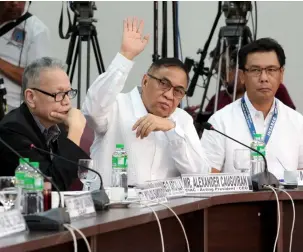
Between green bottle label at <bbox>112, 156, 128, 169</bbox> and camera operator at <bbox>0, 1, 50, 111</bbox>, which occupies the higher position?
camera operator at <bbox>0, 1, 50, 111</bbox>

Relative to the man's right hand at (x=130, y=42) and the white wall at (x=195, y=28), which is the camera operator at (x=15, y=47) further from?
the man's right hand at (x=130, y=42)

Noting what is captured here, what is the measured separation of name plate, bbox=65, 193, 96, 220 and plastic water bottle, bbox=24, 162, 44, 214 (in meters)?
0.07

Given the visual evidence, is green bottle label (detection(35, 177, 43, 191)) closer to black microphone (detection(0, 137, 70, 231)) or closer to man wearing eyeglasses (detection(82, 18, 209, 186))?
black microphone (detection(0, 137, 70, 231))

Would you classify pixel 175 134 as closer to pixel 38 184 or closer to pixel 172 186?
pixel 172 186

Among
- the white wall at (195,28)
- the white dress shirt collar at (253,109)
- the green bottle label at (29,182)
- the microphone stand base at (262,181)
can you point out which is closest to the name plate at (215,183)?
the microphone stand base at (262,181)

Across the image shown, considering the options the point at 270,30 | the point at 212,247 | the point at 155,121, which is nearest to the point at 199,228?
the point at 212,247

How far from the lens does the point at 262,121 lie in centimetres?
408

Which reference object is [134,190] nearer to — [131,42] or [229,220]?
[229,220]

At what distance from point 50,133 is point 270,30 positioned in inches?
119

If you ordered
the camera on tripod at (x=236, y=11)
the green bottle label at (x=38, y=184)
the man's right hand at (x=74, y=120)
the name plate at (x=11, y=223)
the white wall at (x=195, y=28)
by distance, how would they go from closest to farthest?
the name plate at (x=11, y=223)
the green bottle label at (x=38, y=184)
the man's right hand at (x=74, y=120)
the camera on tripod at (x=236, y=11)
the white wall at (x=195, y=28)

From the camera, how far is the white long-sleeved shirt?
11.8ft

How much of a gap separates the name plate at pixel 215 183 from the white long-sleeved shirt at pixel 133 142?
359mm

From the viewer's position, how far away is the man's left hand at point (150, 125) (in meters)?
3.46

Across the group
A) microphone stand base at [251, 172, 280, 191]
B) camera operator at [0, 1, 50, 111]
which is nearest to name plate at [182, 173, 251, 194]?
microphone stand base at [251, 172, 280, 191]
